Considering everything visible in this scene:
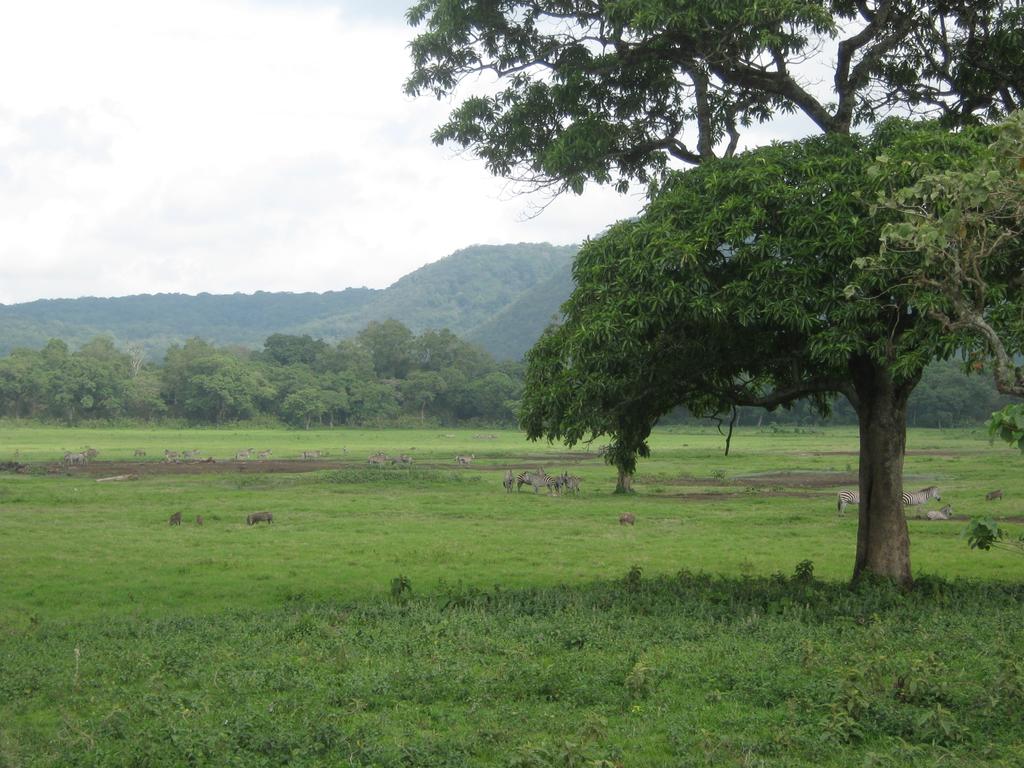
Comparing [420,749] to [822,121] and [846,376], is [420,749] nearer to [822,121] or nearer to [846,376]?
[846,376]

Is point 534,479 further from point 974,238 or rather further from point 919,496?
point 974,238

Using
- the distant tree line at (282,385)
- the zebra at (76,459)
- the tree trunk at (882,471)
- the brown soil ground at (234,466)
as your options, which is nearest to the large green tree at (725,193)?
the tree trunk at (882,471)

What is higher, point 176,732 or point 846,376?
point 846,376

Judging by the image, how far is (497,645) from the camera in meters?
11.0

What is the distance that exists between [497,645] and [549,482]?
83.4 ft

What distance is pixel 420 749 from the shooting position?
25.0 ft

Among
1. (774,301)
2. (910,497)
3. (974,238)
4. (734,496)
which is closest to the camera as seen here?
(974,238)

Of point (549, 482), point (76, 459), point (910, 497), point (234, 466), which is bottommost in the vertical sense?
point (234, 466)

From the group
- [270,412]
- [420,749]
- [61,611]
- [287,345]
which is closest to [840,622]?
[420,749]

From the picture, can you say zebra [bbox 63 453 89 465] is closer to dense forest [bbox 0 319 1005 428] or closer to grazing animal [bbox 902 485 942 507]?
grazing animal [bbox 902 485 942 507]

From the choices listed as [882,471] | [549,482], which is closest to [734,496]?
[549,482]

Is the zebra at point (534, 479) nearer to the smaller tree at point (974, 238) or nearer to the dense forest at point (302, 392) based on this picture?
the smaller tree at point (974, 238)

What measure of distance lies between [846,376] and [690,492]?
2355 centimetres

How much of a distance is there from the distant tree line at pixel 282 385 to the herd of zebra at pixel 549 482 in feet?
183
